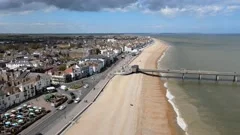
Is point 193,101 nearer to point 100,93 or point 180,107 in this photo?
point 180,107

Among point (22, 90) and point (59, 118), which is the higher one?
point (22, 90)

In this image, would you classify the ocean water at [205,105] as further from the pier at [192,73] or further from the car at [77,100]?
the car at [77,100]

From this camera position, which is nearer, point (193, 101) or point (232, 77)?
point (193, 101)

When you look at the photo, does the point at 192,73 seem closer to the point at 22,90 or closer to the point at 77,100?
the point at 77,100

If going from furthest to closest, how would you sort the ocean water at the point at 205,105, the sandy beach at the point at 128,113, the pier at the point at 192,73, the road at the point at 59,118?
the pier at the point at 192,73 < the ocean water at the point at 205,105 < the sandy beach at the point at 128,113 < the road at the point at 59,118

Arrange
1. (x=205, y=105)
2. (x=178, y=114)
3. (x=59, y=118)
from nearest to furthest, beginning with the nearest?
(x=59, y=118) < (x=178, y=114) < (x=205, y=105)

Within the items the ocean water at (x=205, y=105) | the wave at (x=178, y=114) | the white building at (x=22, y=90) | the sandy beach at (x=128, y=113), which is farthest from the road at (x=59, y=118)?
the ocean water at (x=205, y=105)

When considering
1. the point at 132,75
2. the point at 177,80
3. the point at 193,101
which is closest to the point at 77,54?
the point at 132,75

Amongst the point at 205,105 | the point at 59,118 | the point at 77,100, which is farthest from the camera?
the point at 205,105

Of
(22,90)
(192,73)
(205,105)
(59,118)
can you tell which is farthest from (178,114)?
(192,73)
